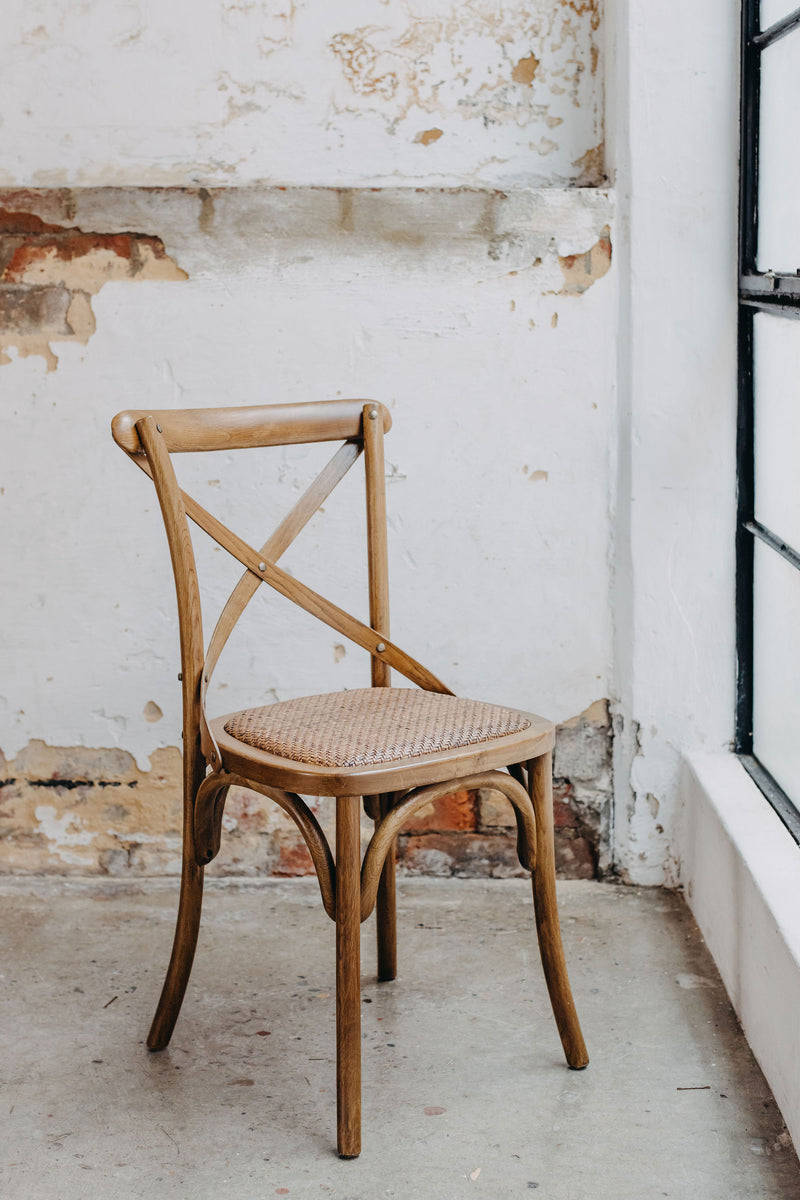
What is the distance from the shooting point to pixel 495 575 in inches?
92.9

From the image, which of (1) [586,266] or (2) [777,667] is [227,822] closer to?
(2) [777,667]

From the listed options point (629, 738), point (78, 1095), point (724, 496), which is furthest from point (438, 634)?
point (78, 1095)

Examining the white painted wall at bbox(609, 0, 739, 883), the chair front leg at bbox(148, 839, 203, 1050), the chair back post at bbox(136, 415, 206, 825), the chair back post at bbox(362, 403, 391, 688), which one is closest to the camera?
the chair back post at bbox(136, 415, 206, 825)

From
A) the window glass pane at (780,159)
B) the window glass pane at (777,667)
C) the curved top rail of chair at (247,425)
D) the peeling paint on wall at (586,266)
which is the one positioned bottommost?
the window glass pane at (777,667)

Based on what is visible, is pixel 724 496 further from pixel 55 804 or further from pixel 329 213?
pixel 55 804

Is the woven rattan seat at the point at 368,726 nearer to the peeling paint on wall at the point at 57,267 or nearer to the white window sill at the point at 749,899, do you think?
the white window sill at the point at 749,899

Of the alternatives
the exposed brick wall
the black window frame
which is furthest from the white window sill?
the exposed brick wall

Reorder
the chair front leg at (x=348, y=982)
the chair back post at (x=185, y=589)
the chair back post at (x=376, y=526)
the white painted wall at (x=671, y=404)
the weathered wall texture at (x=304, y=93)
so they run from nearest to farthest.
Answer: the chair front leg at (x=348, y=982), the chair back post at (x=185, y=589), the chair back post at (x=376, y=526), the white painted wall at (x=671, y=404), the weathered wall texture at (x=304, y=93)

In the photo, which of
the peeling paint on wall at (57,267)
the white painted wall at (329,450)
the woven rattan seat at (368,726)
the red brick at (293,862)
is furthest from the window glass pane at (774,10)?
the red brick at (293,862)

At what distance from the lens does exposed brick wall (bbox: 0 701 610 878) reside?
7.87ft

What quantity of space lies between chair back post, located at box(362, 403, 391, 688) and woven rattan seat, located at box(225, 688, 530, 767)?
0.41 feet

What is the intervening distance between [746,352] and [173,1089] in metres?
1.62

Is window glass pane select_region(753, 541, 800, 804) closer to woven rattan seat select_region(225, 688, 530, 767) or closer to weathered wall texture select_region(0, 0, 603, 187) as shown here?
woven rattan seat select_region(225, 688, 530, 767)

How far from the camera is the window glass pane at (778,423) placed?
1947 millimetres
